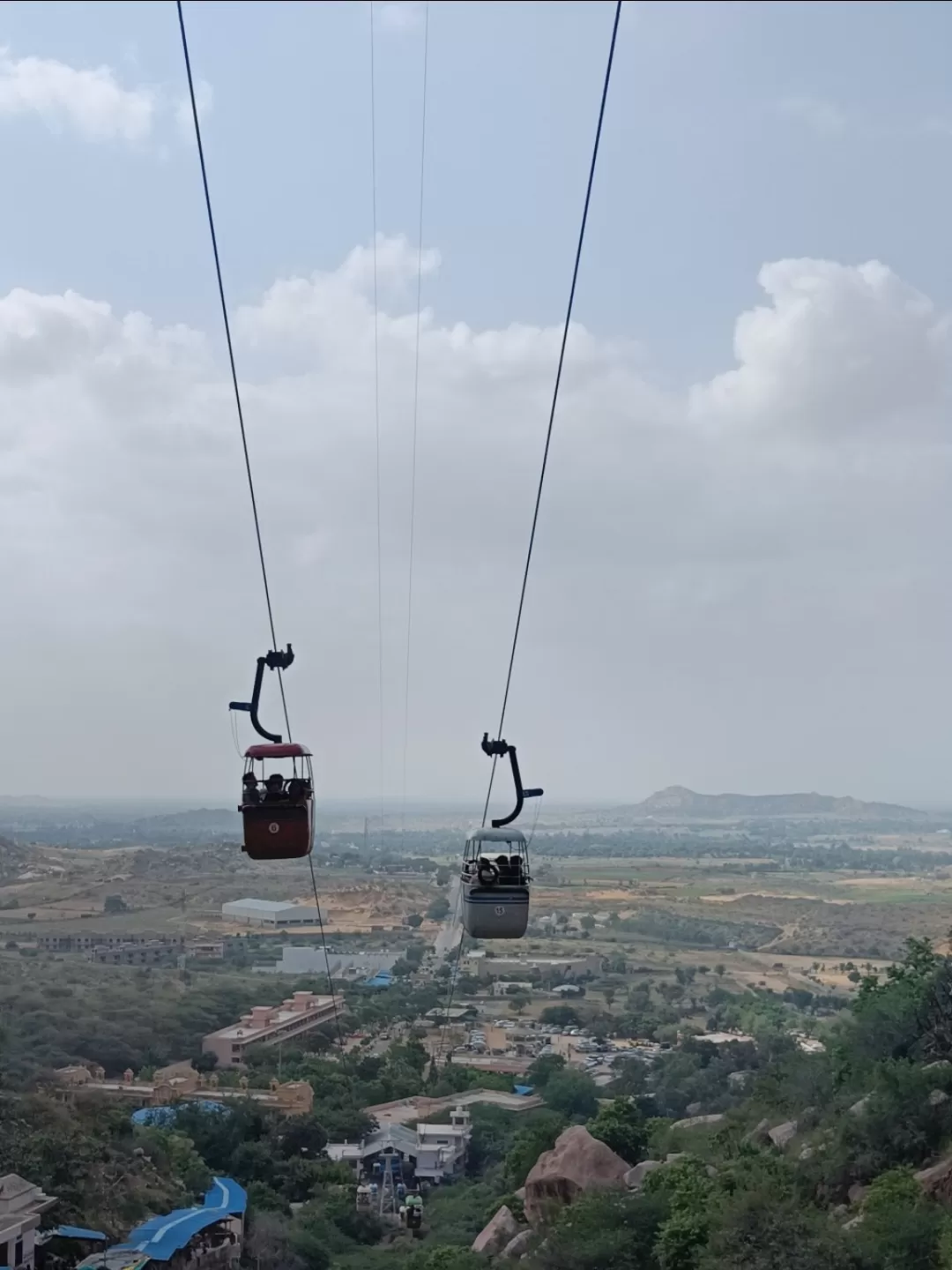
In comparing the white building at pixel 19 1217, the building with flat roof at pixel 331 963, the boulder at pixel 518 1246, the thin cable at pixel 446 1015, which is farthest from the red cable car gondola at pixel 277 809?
the building with flat roof at pixel 331 963

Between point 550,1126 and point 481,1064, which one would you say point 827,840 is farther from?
point 550,1126

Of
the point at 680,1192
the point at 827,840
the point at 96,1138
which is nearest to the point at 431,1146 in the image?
the point at 96,1138

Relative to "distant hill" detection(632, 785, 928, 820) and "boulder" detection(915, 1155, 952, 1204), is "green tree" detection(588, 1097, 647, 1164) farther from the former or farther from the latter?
"distant hill" detection(632, 785, 928, 820)

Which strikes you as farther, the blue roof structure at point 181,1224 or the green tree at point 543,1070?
the green tree at point 543,1070

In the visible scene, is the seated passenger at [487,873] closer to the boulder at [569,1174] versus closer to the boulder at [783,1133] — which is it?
the boulder at [569,1174]

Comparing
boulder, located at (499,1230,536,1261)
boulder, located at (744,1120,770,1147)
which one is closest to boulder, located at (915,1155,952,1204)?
boulder, located at (744,1120,770,1147)

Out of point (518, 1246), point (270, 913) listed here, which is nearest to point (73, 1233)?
point (518, 1246)
